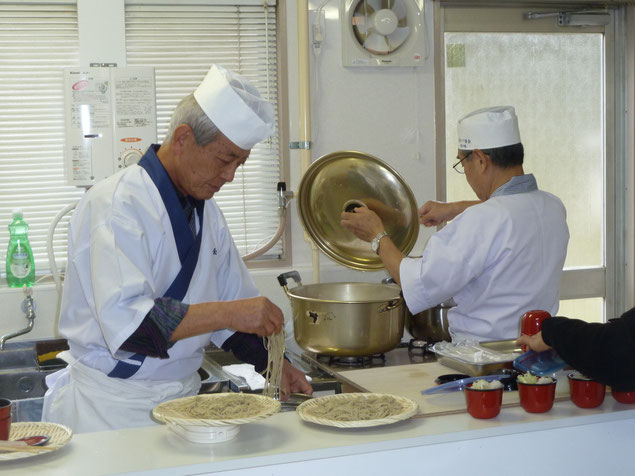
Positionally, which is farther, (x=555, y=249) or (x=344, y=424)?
(x=555, y=249)

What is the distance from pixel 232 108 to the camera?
183 cm

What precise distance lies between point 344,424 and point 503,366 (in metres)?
0.62

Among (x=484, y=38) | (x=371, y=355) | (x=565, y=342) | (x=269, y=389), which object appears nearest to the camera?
(x=565, y=342)

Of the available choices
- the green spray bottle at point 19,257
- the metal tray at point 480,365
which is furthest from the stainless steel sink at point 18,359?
the metal tray at point 480,365

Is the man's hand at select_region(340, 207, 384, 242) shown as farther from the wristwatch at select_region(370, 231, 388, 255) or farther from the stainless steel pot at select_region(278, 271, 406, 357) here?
the stainless steel pot at select_region(278, 271, 406, 357)

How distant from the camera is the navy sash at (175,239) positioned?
74.3 inches

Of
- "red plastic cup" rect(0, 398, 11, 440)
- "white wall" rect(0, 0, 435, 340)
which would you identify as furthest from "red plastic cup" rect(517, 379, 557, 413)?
"white wall" rect(0, 0, 435, 340)

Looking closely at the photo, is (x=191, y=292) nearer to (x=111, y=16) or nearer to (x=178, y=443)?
(x=178, y=443)

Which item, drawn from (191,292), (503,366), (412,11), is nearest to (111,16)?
(412,11)

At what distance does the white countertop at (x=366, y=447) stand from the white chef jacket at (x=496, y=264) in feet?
1.87

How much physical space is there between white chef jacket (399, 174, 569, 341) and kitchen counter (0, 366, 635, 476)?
567 millimetres

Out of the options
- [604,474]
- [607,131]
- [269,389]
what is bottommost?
[604,474]

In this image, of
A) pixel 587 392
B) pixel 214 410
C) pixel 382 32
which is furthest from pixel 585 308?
pixel 214 410

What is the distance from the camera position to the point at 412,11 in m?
3.35
